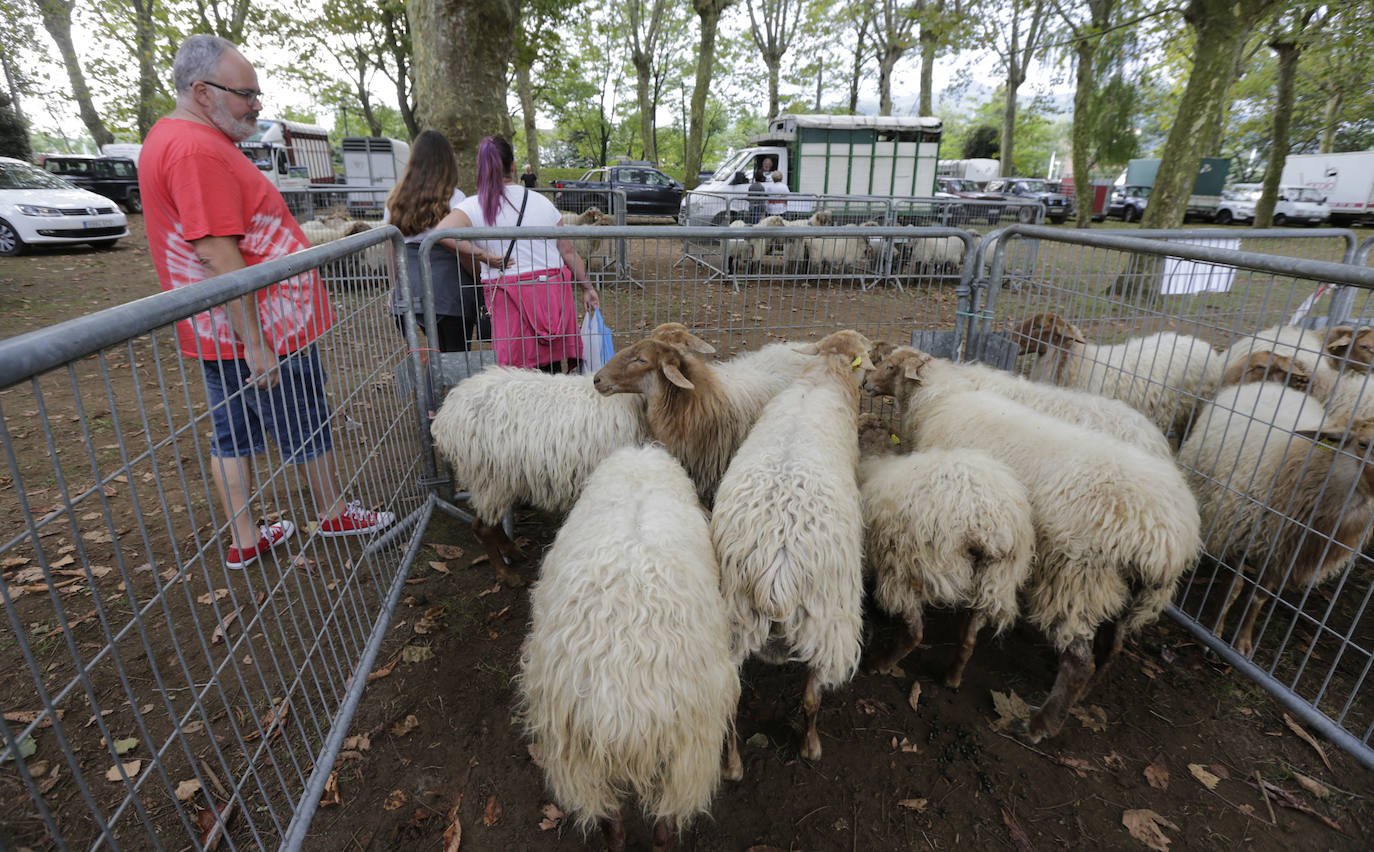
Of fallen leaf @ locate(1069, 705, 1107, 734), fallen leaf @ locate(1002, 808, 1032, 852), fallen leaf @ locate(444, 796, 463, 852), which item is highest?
fallen leaf @ locate(444, 796, 463, 852)

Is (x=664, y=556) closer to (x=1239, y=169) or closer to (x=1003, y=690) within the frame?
(x=1003, y=690)

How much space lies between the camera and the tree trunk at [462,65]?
739 centimetres

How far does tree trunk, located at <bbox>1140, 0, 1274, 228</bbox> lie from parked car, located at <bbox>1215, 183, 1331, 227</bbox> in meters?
22.6

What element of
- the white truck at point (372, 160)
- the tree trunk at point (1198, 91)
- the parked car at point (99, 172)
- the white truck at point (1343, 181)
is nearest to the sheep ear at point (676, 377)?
the tree trunk at point (1198, 91)

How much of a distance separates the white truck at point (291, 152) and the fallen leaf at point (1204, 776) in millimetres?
21570

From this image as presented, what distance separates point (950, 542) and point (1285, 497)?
1.90 meters

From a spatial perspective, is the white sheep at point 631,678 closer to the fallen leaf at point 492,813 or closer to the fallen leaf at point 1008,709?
the fallen leaf at point 492,813

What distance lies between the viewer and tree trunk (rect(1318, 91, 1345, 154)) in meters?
27.6

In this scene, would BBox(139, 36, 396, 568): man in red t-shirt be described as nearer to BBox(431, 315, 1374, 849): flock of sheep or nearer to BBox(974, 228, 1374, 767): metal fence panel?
BBox(431, 315, 1374, 849): flock of sheep

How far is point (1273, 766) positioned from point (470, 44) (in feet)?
29.7

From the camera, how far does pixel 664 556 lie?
2.29m

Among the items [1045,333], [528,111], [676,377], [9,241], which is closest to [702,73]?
[528,111]

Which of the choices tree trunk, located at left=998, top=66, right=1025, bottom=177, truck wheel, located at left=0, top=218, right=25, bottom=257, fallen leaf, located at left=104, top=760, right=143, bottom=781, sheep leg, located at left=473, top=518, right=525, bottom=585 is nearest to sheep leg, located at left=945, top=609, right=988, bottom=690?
sheep leg, located at left=473, top=518, right=525, bottom=585

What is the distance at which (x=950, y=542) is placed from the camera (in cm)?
278
